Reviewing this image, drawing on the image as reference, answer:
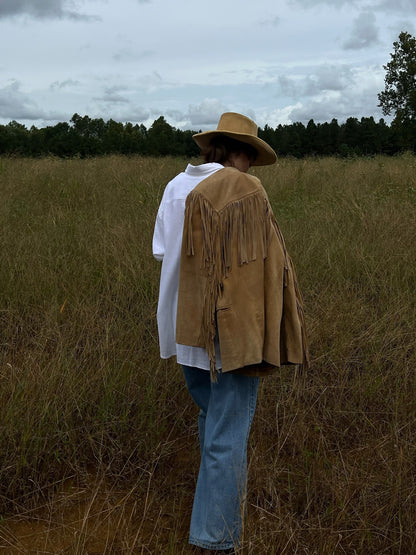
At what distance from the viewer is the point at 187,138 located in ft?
98.6

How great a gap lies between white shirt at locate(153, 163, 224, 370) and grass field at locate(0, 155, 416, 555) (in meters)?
0.58

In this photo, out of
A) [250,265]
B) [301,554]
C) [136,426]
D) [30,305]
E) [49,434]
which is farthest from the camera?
[30,305]

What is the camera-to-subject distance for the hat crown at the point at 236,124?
1926 mm

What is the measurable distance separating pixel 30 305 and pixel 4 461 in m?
1.66

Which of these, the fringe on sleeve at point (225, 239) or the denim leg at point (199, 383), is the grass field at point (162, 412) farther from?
the fringe on sleeve at point (225, 239)

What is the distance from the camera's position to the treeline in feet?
93.4

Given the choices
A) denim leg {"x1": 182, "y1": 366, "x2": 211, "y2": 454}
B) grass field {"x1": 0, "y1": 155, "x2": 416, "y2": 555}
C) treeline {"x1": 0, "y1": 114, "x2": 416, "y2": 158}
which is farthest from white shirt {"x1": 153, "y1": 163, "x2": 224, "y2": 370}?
treeline {"x1": 0, "y1": 114, "x2": 416, "y2": 158}

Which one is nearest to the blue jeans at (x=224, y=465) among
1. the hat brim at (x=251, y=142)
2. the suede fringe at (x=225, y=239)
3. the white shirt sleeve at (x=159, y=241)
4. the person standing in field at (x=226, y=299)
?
the person standing in field at (x=226, y=299)

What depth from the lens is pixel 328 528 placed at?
1.94 m

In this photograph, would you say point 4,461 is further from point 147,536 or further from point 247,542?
point 247,542

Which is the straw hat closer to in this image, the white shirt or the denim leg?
the white shirt

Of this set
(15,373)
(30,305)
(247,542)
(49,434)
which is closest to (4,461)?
(49,434)

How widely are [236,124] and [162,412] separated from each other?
151 centimetres

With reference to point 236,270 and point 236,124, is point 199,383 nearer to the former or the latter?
point 236,270
